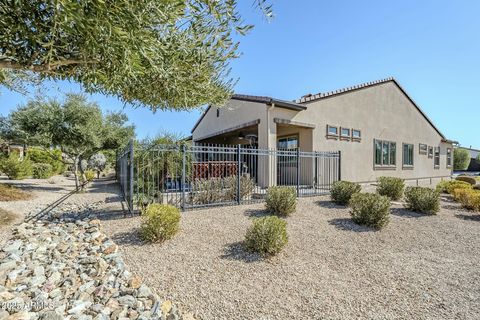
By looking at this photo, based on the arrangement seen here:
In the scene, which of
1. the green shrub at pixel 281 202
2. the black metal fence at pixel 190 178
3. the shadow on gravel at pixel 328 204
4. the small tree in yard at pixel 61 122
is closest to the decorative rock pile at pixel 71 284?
the black metal fence at pixel 190 178

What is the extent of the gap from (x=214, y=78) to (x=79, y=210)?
6.53 metres

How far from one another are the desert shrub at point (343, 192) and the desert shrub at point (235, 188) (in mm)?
3089

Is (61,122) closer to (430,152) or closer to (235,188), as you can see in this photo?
(235,188)

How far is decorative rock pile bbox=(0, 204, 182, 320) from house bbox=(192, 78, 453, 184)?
25.9 ft

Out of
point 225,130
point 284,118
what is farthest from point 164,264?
point 225,130

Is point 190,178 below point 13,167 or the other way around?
below

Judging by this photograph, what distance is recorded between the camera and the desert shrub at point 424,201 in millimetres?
7891

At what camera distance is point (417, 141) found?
1869 centimetres

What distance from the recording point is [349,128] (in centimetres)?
1373

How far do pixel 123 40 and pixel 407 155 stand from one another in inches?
804

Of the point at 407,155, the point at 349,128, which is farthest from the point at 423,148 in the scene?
the point at 349,128

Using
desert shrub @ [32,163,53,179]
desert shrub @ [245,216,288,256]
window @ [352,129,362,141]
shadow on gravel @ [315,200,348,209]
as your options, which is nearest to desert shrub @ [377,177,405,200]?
shadow on gravel @ [315,200,348,209]

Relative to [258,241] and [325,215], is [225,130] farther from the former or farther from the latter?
[258,241]

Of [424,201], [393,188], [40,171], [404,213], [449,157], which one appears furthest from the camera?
[449,157]
